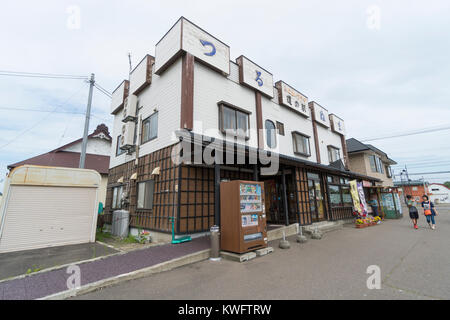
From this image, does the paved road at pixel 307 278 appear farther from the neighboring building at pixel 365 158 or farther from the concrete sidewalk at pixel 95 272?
the neighboring building at pixel 365 158

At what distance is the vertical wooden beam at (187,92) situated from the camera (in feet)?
24.8

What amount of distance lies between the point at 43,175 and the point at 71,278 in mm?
5158

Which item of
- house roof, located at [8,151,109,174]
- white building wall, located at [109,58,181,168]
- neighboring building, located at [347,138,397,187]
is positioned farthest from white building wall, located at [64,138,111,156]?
neighboring building, located at [347,138,397,187]

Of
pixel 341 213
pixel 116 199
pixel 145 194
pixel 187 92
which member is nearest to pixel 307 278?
pixel 187 92

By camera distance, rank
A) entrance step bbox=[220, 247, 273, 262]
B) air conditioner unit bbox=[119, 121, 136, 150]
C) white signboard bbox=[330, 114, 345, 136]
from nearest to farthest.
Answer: entrance step bbox=[220, 247, 273, 262], air conditioner unit bbox=[119, 121, 136, 150], white signboard bbox=[330, 114, 345, 136]

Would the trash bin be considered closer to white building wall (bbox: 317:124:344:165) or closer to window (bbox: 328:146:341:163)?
white building wall (bbox: 317:124:344:165)

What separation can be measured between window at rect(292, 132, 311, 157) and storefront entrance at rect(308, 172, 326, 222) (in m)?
2.18

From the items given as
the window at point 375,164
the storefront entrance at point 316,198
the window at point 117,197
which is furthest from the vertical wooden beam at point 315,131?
the window at point 117,197

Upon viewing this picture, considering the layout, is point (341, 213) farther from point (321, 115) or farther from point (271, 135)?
point (321, 115)

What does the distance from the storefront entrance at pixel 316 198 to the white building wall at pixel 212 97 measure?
386 centimetres

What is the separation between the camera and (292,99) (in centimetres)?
1348

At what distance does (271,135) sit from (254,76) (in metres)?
3.43

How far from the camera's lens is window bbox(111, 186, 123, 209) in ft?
35.7
